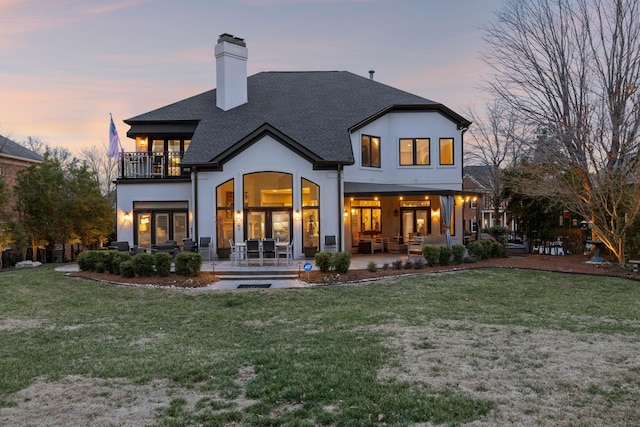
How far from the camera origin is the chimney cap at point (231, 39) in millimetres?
21953

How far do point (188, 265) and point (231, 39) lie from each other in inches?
539

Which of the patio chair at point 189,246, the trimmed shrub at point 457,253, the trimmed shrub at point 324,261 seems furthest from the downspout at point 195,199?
the trimmed shrub at point 457,253

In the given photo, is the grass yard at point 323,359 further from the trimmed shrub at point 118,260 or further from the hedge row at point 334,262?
the trimmed shrub at point 118,260

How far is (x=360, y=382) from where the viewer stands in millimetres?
4898

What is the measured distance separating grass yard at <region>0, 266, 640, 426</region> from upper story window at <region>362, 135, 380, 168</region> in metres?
10.8

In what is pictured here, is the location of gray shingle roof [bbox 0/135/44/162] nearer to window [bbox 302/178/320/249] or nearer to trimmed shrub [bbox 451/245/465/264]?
window [bbox 302/178/320/249]

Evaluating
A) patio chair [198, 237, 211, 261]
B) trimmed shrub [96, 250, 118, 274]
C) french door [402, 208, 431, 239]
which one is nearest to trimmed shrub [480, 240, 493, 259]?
french door [402, 208, 431, 239]

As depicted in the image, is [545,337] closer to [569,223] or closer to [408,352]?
[408,352]

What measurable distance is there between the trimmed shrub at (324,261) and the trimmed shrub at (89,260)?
7.61 meters

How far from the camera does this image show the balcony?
20.4 meters

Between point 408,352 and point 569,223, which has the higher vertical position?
point 569,223

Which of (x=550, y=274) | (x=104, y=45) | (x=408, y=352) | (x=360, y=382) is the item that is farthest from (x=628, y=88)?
(x=104, y=45)

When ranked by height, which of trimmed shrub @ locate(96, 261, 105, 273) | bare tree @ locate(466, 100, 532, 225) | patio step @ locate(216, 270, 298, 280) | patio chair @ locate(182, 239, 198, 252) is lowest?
patio step @ locate(216, 270, 298, 280)

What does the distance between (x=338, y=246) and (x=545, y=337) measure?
37.6 ft
